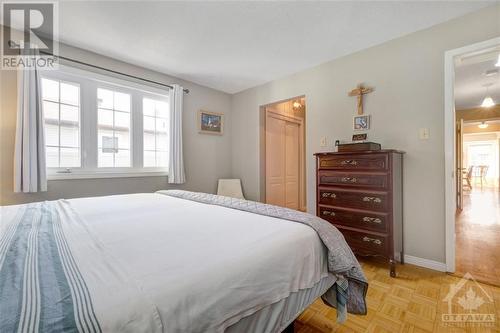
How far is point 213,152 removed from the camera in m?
4.04

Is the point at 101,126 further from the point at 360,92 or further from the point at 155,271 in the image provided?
the point at 360,92

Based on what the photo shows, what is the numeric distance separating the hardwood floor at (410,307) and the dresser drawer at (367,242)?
0.68 ft

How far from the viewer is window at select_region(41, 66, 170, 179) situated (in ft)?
8.46

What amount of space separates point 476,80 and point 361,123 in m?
2.77

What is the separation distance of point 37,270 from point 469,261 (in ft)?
11.2

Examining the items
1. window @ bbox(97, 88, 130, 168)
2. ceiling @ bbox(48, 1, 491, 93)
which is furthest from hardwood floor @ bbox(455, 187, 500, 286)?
window @ bbox(97, 88, 130, 168)

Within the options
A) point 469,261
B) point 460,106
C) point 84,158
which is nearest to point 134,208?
point 84,158

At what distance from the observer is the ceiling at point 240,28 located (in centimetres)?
200

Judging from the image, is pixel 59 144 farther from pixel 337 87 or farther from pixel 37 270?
pixel 337 87

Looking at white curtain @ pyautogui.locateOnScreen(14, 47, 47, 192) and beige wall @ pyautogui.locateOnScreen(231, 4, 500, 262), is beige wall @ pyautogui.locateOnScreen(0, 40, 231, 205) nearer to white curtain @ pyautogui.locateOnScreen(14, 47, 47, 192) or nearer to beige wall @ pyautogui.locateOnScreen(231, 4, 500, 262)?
white curtain @ pyautogui.locateOnScreen(14, 47, 47, 192)

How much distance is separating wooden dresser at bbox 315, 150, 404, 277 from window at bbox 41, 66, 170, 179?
242cm

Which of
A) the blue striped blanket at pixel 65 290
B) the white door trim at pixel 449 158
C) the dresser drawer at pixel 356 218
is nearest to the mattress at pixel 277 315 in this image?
the blue striped blanket at pixel 65 290

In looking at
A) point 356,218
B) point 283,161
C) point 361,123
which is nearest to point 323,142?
point 361,123

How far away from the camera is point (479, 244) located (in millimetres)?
2785
